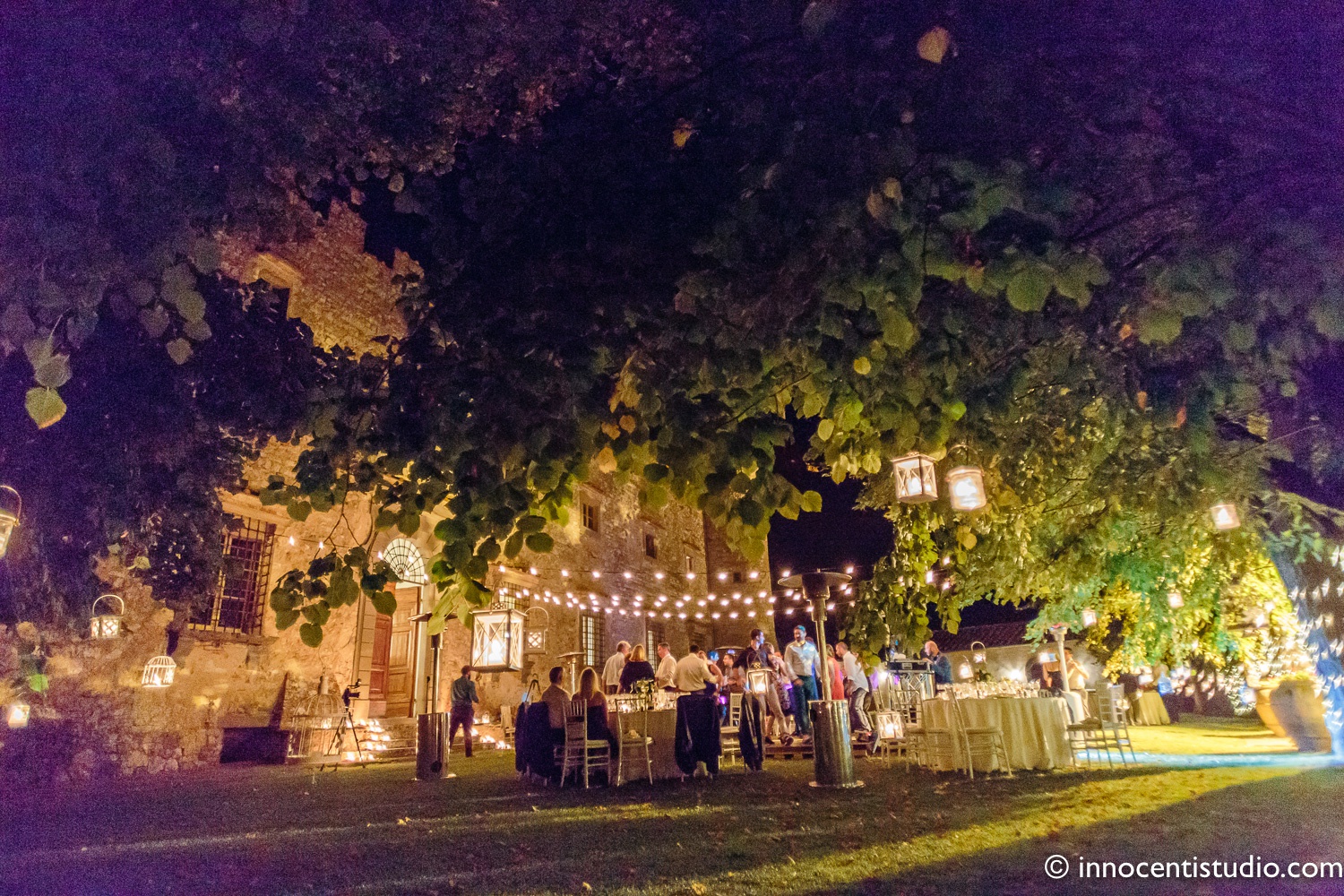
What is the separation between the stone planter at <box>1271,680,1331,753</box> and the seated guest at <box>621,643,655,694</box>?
7066 mm

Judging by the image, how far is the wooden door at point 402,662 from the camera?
12648mm

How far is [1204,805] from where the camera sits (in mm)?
4895

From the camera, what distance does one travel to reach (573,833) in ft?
14.6

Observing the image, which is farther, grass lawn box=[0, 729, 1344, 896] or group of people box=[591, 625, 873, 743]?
group of people box=[591, 625, 873, 743]

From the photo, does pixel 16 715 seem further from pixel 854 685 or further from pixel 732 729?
pixel 854 685

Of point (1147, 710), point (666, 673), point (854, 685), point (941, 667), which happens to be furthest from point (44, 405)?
point (1147, 710)

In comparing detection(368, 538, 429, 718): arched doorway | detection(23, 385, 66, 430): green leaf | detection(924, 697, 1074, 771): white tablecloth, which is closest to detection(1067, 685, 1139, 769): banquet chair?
detection(924, 697, 1074, 771): white tablecloth

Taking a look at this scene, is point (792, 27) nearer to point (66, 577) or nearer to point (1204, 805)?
point (1204, 805)

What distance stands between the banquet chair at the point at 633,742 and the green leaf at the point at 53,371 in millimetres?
5961

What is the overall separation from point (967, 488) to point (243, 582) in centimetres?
896

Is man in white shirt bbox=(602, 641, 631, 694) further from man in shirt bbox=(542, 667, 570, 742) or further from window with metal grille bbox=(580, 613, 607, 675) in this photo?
window with metal grille bbox=(580, 613, 607, 675)

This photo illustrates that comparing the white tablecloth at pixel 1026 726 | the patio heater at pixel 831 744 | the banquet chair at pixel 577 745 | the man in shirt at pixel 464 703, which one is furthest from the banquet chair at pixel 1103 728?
the man in shirt at pixel 464 703

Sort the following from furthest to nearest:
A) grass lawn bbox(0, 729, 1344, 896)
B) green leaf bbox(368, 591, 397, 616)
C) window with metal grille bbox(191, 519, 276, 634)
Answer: window with metal grille bbox(191, 519, 276, 634) < grass lawn bbox(0, 729, 1344, 896) < green leaf bbox(368, 591, 397, 616)

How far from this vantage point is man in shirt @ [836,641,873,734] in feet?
33.7
